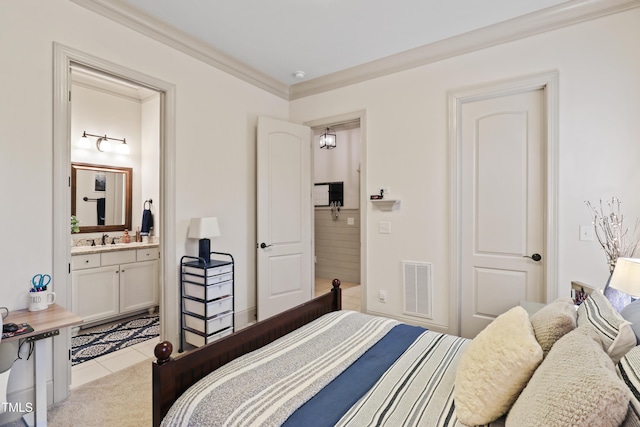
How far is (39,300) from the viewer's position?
1.99 metres

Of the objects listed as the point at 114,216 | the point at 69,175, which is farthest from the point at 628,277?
the point at 114,216

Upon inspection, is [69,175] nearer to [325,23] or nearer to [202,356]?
[202,356]

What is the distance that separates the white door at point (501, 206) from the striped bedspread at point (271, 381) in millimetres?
1640

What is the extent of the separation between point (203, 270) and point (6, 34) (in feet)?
6.52

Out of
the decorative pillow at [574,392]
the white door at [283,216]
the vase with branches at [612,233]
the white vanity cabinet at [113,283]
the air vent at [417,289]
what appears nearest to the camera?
the decorative pillow at [574,392]

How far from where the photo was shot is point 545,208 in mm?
2613

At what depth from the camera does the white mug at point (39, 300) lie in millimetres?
1971

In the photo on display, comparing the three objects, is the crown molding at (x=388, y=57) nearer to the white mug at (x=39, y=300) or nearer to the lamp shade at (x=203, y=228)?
the lamp shade at (x=203, y=228)

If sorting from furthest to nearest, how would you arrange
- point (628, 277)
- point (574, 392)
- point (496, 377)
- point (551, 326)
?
point (628, 277), point (551, 326), point (496, 377), point (574, 392)

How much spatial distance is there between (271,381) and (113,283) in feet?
10.1

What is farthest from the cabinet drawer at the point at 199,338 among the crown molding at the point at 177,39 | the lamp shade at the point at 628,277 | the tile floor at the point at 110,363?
the lamp shade at the point at 628,277

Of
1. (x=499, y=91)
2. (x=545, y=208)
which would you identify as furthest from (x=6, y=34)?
(x=545, y=208)

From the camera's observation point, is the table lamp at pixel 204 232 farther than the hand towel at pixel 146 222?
No

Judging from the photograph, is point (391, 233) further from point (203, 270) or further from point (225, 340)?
point (225, 340)
